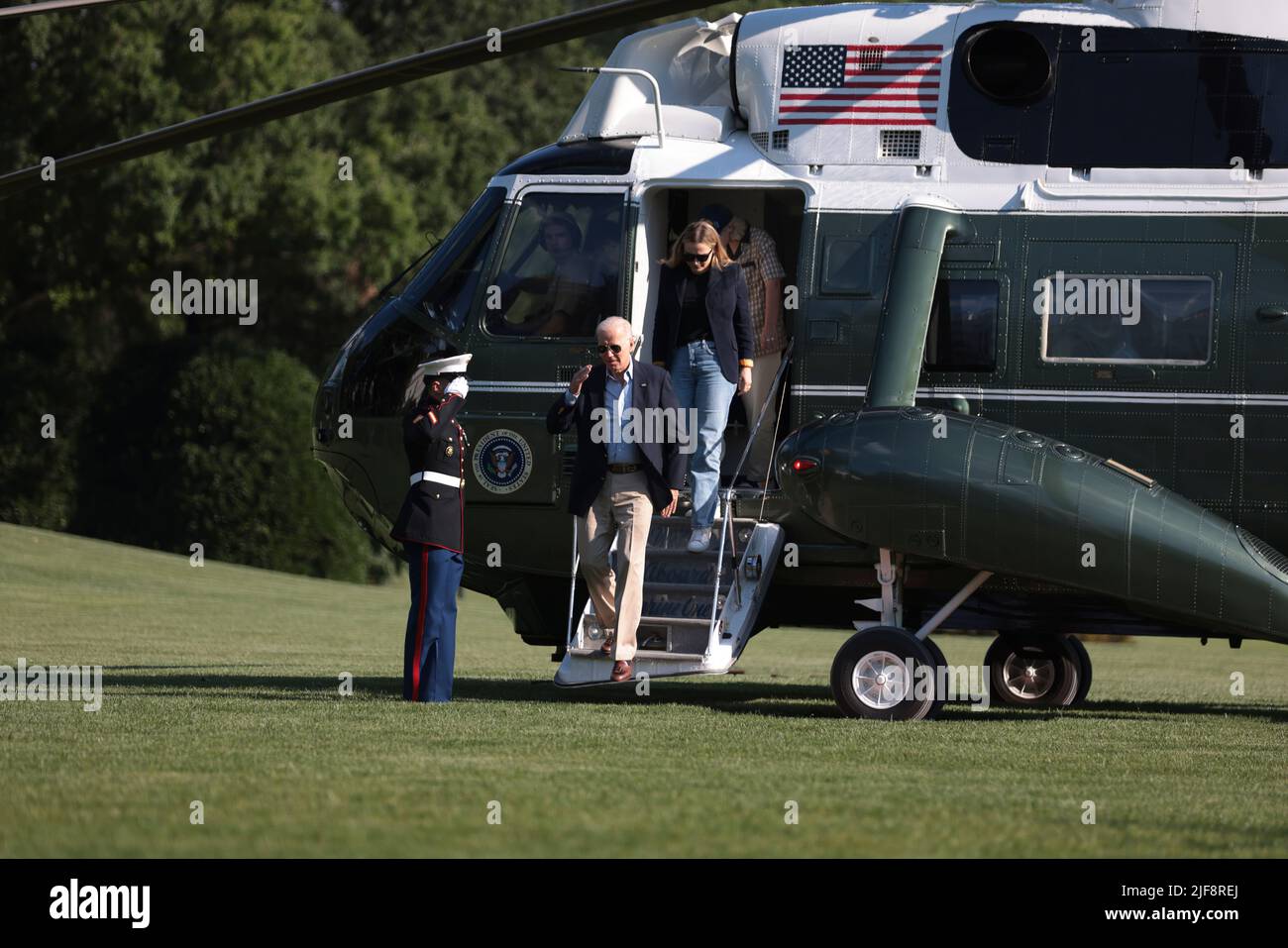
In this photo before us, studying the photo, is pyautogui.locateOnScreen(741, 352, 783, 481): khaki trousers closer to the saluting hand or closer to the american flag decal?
the saluting hand

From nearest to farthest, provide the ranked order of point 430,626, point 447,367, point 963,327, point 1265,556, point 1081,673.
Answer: point 1265,556 < point 430,626 < point 447,367 < point 963,327 < point 1081,673

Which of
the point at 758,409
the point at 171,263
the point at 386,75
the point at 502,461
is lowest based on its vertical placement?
the point at 502,461

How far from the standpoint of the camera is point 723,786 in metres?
7.54

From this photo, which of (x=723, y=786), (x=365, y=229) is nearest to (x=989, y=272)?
(x=723, y=786)

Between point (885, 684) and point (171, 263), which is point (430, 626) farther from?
point (171, 263)

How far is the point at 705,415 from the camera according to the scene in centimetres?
1146

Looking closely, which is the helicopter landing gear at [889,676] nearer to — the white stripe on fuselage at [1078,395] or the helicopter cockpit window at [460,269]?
the white stripe on fuselage at [1078,395]

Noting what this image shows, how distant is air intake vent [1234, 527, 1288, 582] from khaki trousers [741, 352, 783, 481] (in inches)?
117

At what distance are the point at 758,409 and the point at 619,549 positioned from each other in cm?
169

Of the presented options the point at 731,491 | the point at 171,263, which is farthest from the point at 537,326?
the point at 171,263

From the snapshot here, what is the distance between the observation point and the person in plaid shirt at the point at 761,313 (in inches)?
476

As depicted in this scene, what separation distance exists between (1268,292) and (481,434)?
4.99 meters
